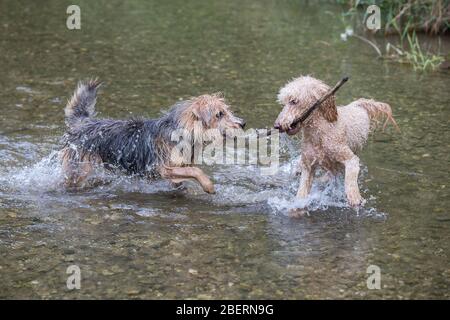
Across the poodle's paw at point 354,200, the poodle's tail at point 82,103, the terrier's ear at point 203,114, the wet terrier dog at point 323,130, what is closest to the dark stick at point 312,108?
the wet terrier dog at point 323,130

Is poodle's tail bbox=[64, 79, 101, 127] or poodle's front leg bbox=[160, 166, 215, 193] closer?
poodle's front leg bbox=[160, 166, 215, 193]

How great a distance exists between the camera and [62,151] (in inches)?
249

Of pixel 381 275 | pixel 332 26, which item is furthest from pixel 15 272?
pixel 332 26

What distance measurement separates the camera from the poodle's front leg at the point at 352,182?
531 cm

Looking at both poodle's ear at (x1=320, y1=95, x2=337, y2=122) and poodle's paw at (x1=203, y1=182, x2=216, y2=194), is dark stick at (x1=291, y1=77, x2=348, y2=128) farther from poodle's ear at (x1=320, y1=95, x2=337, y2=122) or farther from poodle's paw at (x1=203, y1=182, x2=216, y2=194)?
poodle's paw at (x1=203, y1=182, x2=216, y2=194)

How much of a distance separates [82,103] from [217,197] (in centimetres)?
156

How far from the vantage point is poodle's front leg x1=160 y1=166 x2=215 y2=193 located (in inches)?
232

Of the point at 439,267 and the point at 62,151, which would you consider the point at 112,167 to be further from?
the point at 439,267

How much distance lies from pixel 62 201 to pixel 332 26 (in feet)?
24.0

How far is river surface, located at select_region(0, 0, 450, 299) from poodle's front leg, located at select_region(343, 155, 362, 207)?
0.79 ft

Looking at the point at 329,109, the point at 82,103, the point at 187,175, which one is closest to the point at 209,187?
the point at 187,175

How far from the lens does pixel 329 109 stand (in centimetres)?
542

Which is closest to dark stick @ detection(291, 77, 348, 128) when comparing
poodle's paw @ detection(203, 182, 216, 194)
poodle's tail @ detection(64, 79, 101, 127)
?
poodle's paw @ detection(203, 182, 216, 194)

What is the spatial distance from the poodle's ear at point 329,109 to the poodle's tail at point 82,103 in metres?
2.23
